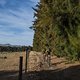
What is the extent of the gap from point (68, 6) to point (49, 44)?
15.3 metres

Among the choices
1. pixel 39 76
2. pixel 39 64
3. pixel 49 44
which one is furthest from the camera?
pixel 49 44

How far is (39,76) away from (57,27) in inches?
474

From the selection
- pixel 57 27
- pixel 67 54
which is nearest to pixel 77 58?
pixel 67 54

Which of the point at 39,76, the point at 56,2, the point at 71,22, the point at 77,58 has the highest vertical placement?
the point at 56,2

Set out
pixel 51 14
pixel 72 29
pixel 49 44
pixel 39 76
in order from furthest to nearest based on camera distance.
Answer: pixel 49 44 → pixel 51 14 → pixel 72 29 → pixel 39 76

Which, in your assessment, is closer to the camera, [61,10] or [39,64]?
[39,64]

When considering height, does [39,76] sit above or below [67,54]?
below

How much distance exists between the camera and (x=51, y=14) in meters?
28.0

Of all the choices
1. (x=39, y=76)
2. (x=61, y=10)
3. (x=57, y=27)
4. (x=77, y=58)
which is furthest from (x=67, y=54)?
(x=39, y=76)

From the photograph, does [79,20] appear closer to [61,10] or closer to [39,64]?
[61,10]

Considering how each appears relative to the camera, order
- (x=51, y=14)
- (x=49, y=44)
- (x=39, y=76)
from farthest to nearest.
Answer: (x=49, y=44), (x=51, y=14), (x=39, y=76)

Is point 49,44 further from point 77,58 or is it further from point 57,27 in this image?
point 57,27

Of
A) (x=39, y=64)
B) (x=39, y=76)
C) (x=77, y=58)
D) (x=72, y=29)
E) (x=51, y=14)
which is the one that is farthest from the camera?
(x=77, y=58)

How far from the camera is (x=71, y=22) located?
2567 centimetres
